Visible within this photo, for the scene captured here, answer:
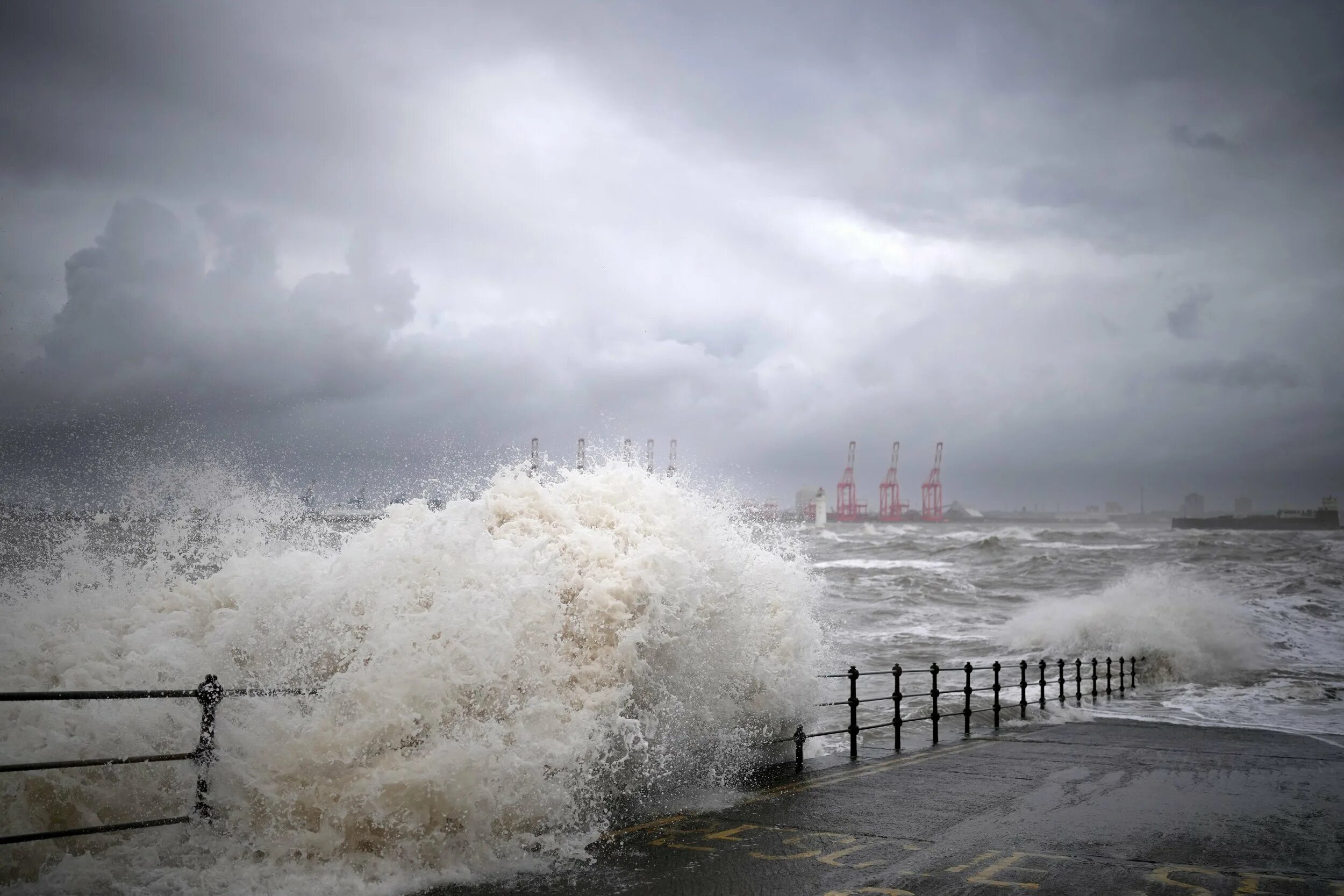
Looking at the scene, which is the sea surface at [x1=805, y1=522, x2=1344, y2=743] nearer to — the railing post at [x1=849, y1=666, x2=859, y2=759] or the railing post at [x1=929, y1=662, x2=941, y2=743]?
the railing post at [x1=929, y1=662, x2=941, y2=743]

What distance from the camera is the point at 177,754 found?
216 inches

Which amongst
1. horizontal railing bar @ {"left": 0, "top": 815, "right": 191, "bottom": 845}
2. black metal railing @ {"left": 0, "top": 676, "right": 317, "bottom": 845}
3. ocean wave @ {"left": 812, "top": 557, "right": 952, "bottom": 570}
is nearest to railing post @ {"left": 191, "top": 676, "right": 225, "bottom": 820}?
black metal railing @ {"left": 0, "top": 676, "right": 317, "bottom": 845}

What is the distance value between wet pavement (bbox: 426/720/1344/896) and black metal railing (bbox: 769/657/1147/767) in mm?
460

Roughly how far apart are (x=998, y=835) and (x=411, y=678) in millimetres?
4685

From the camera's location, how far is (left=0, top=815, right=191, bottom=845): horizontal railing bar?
4.67m

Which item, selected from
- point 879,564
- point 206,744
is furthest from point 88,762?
point 879,564

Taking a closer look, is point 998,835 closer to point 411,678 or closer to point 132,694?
point 411,678

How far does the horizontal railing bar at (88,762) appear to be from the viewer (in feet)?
15.6

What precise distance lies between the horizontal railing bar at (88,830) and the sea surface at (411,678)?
212 millimetres

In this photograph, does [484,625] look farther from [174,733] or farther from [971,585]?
[971,585]

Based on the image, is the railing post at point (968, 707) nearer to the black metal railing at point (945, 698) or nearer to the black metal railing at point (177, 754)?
the black metal railing at point (945, 698)

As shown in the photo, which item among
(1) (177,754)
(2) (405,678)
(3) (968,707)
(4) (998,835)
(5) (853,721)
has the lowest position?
(3) (968,707)

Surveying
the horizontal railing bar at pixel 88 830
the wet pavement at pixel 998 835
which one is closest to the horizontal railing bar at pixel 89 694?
the horizontal railing bar at pixel 88 830

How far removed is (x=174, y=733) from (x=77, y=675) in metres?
1.54
